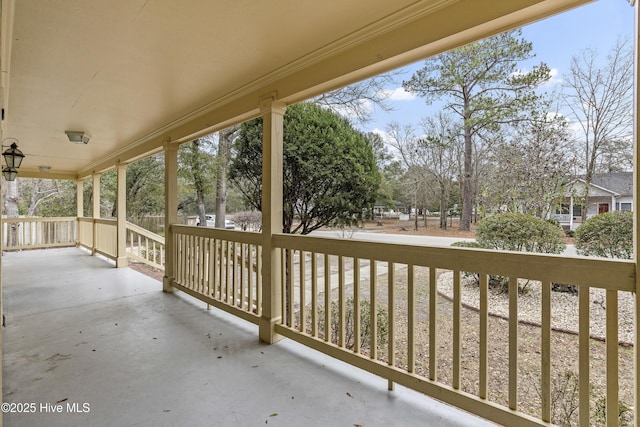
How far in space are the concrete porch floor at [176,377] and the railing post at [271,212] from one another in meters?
0.26

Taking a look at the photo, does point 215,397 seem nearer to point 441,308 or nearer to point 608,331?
point 608,331

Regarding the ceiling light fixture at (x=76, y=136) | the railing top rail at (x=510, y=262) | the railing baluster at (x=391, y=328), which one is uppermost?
the ceiling light fixture at (x=76, y=136)

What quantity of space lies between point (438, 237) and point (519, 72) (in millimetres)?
1663

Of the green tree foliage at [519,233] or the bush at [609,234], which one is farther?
the green tree foliage at [519,233]

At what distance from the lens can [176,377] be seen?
2.21m

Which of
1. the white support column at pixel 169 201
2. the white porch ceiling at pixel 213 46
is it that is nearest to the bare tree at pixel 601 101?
the white porch ceiling at pixel 213 46

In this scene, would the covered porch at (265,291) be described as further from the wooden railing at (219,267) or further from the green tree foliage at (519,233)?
the green tree foliage at (519,233)

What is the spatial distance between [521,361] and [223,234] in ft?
10.3

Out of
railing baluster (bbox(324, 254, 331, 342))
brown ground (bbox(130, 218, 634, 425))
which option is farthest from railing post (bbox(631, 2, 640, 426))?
railing baluster (bbox(324, 254, 331, 342))

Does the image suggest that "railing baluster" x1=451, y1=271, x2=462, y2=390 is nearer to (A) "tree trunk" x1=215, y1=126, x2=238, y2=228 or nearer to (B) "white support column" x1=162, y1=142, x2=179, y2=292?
(B) "white support column" x1=162, y1=142, x2=179, y2=292

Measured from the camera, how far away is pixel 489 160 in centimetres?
285

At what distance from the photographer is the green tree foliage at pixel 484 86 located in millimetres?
2791

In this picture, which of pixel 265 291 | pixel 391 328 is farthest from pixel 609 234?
pixel 265 291

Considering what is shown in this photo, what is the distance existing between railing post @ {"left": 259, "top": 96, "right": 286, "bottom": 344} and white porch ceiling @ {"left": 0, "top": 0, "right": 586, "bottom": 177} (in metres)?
0.22
